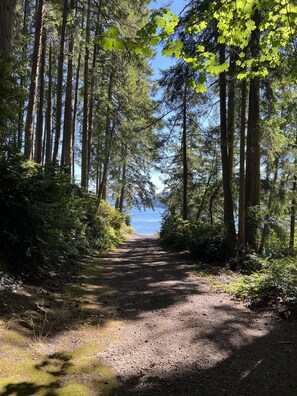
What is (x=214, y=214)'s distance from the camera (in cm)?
2631

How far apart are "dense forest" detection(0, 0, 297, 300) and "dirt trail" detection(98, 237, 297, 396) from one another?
1284 millimetres

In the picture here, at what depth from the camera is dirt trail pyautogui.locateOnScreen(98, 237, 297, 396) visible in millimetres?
3527

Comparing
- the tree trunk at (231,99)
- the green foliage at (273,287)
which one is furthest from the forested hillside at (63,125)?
the green foliage at (273,287)

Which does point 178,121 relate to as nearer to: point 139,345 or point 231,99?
point 231,99

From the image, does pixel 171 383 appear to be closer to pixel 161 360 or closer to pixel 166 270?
pixel 161 360

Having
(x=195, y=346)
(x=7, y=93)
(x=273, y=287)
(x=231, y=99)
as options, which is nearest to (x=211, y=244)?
(x=273, y=287)

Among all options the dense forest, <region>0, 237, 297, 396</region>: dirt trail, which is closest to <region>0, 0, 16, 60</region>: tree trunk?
the dense forest

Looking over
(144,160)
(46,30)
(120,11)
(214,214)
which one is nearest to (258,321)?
(120,11)

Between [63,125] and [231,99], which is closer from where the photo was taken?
[231,99]

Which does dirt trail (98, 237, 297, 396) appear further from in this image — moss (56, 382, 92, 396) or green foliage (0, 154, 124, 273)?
green foliage (0, 154, 124, 273)

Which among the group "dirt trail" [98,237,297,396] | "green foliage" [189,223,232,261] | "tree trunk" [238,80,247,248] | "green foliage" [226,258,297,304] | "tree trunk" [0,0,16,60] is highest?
"tree trunk" [0,0,16,60]

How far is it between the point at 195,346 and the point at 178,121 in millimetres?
15097

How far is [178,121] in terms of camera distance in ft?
59.9

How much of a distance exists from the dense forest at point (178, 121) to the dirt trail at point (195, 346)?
128 cm
